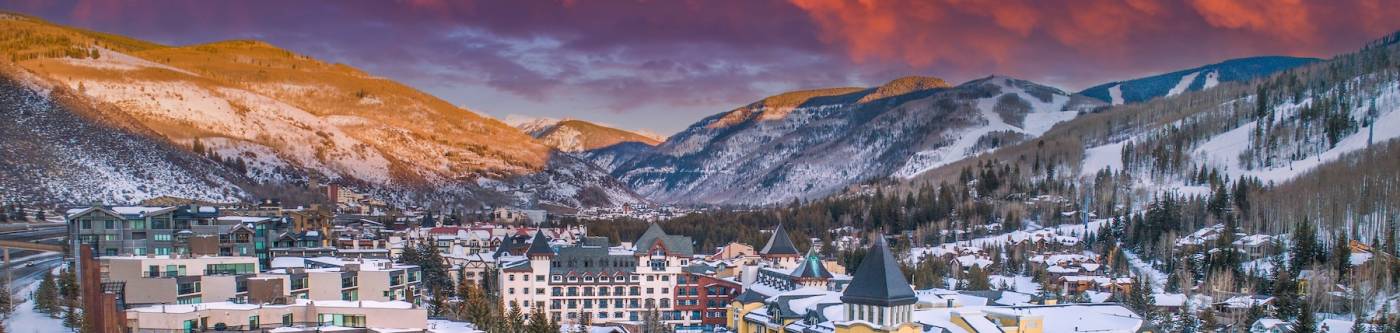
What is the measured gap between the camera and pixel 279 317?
5250cm

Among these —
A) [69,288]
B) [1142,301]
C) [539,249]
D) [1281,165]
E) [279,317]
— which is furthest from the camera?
[1281,165]

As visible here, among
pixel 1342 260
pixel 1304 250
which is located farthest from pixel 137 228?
pixel 1304 250

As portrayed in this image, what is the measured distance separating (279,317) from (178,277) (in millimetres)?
7306

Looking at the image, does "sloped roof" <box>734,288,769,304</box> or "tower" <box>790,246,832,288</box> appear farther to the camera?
"tower" <box>790,246,832,288</box>

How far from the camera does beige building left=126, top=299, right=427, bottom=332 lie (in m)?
49.3

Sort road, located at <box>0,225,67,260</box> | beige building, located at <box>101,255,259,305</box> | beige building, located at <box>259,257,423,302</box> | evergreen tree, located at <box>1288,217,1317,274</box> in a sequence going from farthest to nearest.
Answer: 1. evergreen tree, located at <box>1288,217,1317,274</box>
2. road, located at <box>0,225,67,260</box>
3. beige building, located at <box>259,257,423,302</box>
4. beige building, located at <box>101,255,259,305</box>

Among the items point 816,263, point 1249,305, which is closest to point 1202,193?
point 1249,305

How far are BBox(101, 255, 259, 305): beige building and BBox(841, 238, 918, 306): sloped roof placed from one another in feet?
108

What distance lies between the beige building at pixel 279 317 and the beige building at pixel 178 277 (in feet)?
4.74

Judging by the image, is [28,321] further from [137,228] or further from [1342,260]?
[1342,260]

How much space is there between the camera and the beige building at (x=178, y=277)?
177ft

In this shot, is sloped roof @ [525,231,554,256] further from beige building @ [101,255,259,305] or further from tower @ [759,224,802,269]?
beige building @ [101,255,259,305]

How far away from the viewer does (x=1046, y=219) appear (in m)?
149

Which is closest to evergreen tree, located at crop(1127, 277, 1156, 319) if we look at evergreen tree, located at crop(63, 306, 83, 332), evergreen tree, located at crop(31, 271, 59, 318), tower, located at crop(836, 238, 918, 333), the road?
tower, located at crop(836, 238, 918, 333)
